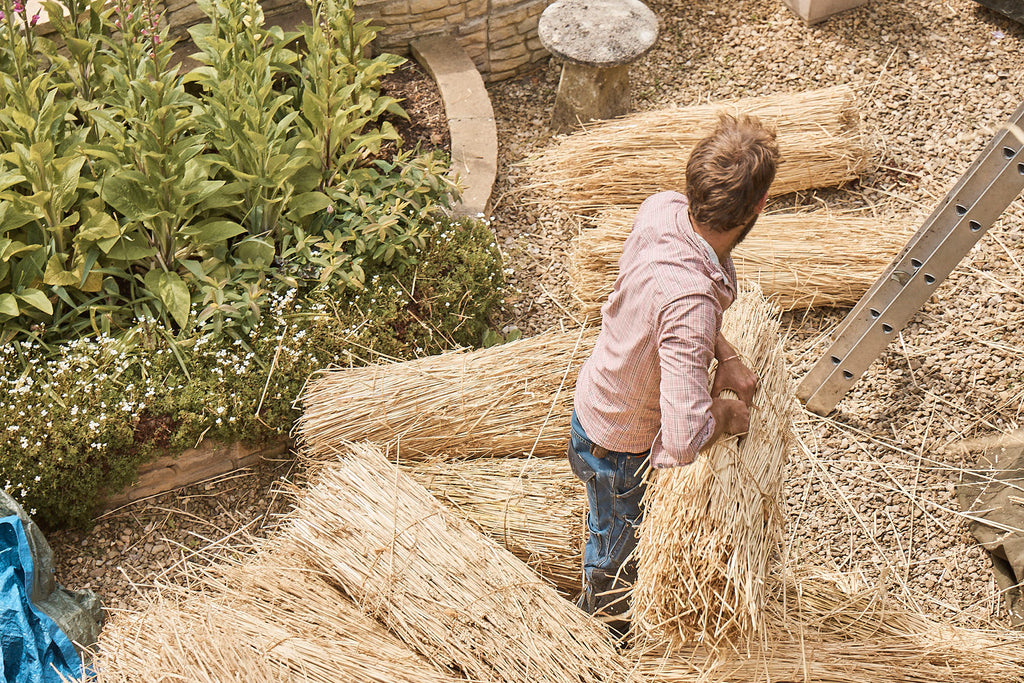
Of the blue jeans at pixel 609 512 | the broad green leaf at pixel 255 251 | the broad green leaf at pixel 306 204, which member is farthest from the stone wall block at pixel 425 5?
the blue jeans at pixel 609 512

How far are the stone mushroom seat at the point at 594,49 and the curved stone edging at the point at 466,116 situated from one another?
38 cm

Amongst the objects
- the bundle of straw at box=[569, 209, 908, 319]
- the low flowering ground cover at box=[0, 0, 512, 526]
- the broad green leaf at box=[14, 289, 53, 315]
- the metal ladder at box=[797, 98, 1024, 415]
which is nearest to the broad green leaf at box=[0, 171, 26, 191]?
the low flowering ground cover at box=[0, 0, 512, 526]

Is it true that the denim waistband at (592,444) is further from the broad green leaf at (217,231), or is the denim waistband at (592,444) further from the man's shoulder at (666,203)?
the broad green leaf at (217,231)

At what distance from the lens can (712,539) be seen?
2096 millimetres

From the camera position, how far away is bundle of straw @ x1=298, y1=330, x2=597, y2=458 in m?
3.07

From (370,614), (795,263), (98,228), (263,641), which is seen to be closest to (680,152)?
(795,263)

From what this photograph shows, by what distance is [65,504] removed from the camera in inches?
120

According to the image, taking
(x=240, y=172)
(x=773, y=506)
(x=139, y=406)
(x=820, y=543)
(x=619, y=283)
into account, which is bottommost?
(x=820, y=543)

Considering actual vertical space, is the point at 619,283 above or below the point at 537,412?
above

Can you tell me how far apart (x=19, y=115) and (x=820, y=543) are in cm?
292

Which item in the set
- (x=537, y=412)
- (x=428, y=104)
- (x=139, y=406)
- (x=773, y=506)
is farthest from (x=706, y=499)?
(x=428, y=104)

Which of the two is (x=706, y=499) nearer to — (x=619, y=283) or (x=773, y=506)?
(x=773, y=506)

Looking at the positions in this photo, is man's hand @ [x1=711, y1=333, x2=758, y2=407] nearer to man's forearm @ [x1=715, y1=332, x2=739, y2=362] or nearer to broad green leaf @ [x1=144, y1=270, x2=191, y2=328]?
man's forearm @ [x1=715, y1=332, x2=739, y2=362]

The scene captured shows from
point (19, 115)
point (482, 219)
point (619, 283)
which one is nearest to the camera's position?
point (619, 283)
